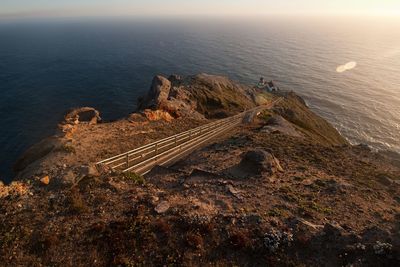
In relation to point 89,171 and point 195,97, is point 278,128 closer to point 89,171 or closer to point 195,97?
point 195,97

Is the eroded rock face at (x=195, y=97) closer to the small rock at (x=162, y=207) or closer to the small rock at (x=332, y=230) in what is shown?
the small rock at (x=162, y=207)

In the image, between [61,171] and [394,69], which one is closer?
[61,171]

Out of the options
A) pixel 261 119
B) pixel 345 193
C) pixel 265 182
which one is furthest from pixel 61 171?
pixel 261 119

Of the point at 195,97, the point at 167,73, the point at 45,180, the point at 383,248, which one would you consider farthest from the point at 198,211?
the point at 167,73

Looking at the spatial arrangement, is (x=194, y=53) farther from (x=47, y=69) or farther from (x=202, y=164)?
(x=202, y=164)

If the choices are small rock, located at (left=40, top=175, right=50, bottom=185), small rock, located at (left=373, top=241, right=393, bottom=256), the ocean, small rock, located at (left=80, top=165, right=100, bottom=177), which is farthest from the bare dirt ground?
the ocean

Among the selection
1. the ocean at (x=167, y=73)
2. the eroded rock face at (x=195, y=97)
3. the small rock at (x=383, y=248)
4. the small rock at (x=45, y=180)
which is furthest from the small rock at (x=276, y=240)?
the ocean at (x=167, y=73)
